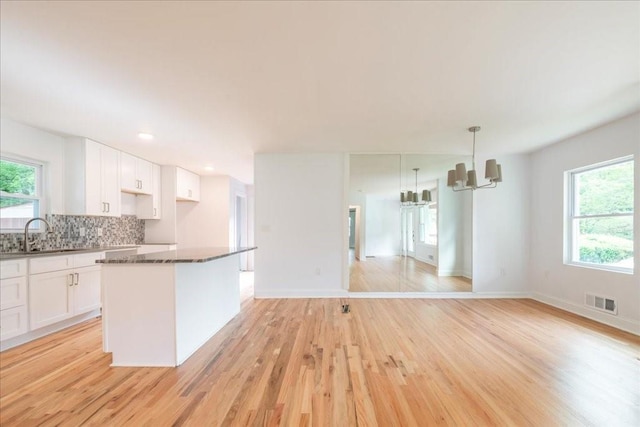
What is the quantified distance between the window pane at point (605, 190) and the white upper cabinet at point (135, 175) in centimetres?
696

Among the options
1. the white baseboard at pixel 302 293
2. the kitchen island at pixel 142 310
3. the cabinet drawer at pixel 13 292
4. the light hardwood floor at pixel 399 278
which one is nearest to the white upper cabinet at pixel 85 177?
the cabinet drawer at pixel 13 292

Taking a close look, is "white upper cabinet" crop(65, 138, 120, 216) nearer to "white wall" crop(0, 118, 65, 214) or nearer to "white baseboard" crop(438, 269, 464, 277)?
"white wall" crop(0, 118, 65, 214)

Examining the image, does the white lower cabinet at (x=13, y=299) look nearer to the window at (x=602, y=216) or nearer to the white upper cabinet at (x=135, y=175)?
the white upper cabinet at (x=135, y=175)

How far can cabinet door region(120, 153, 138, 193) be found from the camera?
4.53 metres

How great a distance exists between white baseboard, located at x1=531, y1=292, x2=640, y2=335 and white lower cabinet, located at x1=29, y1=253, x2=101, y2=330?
648 centimetres

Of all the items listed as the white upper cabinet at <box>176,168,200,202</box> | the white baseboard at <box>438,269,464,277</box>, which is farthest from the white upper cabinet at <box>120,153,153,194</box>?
the white baseboard at <box>438,269,464,277</box>

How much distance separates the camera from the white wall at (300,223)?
4754 millimetres

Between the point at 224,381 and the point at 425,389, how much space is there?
1.52 meters

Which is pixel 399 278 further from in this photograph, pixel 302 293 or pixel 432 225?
pixel 302 293

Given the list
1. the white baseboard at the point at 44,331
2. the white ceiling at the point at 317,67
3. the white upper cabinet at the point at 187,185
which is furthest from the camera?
the white upper cabinet at the point at 187,185

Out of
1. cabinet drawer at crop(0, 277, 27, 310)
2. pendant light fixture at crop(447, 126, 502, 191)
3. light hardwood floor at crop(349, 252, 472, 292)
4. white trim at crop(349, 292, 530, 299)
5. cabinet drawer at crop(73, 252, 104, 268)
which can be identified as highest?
pendant light fixture at crop(447, 126, 502, 191)

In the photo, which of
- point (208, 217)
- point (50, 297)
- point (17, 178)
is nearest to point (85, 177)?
point (17, 178)

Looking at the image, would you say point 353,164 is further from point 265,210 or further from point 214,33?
point 214,33

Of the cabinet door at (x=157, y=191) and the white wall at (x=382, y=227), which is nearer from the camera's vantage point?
the white wall at (x=382, y=227)
